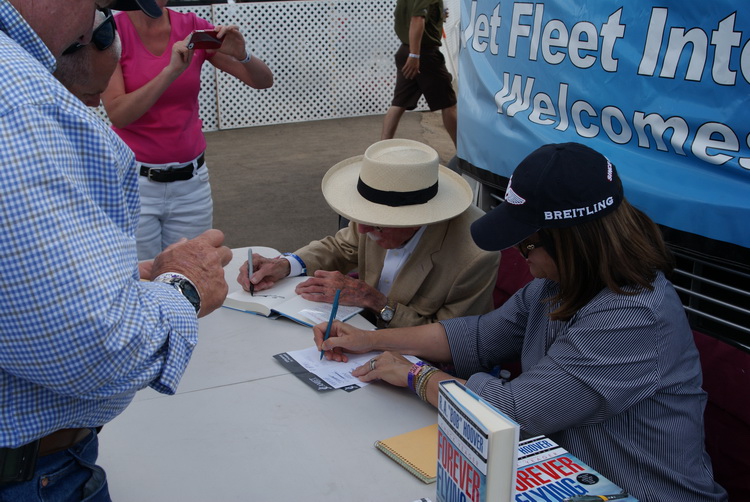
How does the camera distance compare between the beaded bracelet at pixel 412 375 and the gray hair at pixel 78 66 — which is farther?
the beaded bracelet at pixel 412 375

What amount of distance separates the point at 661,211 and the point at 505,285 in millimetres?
673

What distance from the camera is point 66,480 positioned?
1.26 metres

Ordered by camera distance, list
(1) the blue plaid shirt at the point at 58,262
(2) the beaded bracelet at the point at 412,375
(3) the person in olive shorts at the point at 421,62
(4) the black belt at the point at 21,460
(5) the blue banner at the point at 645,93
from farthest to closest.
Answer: (3) the person in olive shorts at the point at 421,62
(5) the blue banner at the point at 645,93
(2) the beaded bracelet at the point at 412,375
(4) the black belt at the point at 21,460
(1) the blue plaid shirt at the point at 58,262

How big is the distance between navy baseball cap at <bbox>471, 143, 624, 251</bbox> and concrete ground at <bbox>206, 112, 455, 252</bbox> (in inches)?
149

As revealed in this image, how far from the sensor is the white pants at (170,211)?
3365 mm

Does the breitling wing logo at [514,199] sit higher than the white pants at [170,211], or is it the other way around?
the breitling wing logo at [514,199]

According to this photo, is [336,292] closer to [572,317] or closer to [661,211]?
[572,317]

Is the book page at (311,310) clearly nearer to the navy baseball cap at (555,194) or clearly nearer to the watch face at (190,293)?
the navy baseball cap at (555,194)

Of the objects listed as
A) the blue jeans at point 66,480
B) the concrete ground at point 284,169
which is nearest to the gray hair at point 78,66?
the blue jeans at point 66,480

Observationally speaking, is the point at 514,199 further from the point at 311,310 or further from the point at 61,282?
the point at 61,282

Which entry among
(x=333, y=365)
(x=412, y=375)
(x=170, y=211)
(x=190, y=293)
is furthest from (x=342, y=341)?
(x=170, y=211)

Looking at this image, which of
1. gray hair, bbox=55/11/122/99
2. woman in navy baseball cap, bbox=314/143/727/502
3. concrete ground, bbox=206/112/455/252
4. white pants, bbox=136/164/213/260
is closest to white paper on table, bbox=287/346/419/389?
woman in navy baseball cap, bbox=314/143/727/502

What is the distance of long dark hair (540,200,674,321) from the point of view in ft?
5.76

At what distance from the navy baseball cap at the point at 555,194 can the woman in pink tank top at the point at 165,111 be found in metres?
1.86
